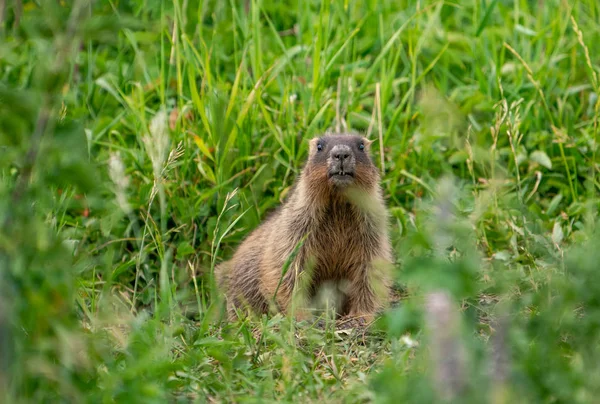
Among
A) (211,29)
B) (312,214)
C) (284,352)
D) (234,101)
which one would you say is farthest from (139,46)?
(284,352)

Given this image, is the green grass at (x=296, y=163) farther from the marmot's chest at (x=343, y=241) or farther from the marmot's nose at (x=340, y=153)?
the marmot's nose at (x=340, y=153)

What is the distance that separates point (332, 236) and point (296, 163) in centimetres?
90

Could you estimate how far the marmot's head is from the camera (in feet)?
17.6

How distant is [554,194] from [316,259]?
6.48 feet

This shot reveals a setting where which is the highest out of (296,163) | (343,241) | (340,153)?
(340,153)

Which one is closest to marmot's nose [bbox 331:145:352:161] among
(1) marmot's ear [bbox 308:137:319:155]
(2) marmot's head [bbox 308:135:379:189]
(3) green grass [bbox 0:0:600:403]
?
(2) marmot's head [bbox 308:135:379:189]

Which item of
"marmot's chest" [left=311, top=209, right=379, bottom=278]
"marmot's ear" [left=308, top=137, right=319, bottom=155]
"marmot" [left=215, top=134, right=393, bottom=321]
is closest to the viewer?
"marmot" [left=215, top=134, right=393, bottom=321]

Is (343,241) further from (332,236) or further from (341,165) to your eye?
(341,165)

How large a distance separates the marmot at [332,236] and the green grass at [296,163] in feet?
0.92

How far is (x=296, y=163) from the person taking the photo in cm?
638

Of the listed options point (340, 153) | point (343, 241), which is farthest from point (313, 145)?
point (343, 241)

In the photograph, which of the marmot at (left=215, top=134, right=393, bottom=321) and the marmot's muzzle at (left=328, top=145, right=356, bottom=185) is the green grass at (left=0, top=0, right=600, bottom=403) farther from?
the marmot's muzzle at (left=328, top=145, right=356, bottom=185)

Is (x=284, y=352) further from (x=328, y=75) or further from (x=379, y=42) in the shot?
(x=379, y=42)

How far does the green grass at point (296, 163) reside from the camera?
3.70m
